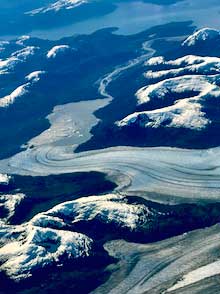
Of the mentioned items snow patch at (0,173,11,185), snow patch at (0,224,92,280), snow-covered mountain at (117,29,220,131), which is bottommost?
snow patch at (0,224,92,280)

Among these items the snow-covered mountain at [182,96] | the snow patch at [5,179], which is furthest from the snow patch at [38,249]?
the snow-covered mountain at [182,96]

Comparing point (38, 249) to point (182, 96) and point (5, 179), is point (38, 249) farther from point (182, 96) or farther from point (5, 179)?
point (182, 96)

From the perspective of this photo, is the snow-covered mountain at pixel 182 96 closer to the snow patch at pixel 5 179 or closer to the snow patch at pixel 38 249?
the snow patch at pixel 5 179

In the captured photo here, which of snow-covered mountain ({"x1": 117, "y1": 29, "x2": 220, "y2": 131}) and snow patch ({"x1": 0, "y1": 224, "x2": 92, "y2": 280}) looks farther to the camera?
snow-covered mountain ({"x1": 117, "y1": 29, "x2": 220, "y2": 131})

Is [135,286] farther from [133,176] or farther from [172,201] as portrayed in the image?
[133,176]

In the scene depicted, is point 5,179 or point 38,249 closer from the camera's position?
point 38,249

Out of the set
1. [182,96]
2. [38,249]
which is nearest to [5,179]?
[38,249]

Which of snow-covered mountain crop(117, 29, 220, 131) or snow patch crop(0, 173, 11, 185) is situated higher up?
snow-covered mountain crop(117, 29, 220, 131)

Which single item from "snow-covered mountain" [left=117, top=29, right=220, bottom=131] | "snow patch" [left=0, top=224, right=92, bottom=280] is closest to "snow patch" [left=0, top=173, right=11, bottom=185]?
"snow patch" [left=0, top=224, right=92, bottom=280]

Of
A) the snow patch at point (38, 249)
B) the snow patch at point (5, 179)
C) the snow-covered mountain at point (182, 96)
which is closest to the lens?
the snow patch at point (38, 249)

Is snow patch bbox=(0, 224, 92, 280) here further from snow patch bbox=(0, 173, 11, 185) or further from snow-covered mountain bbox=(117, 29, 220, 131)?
snow-covered mountain bbox=(117, 29, 220, 131)

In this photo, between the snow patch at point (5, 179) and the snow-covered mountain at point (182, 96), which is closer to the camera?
the snow patch at point (5, 179)
